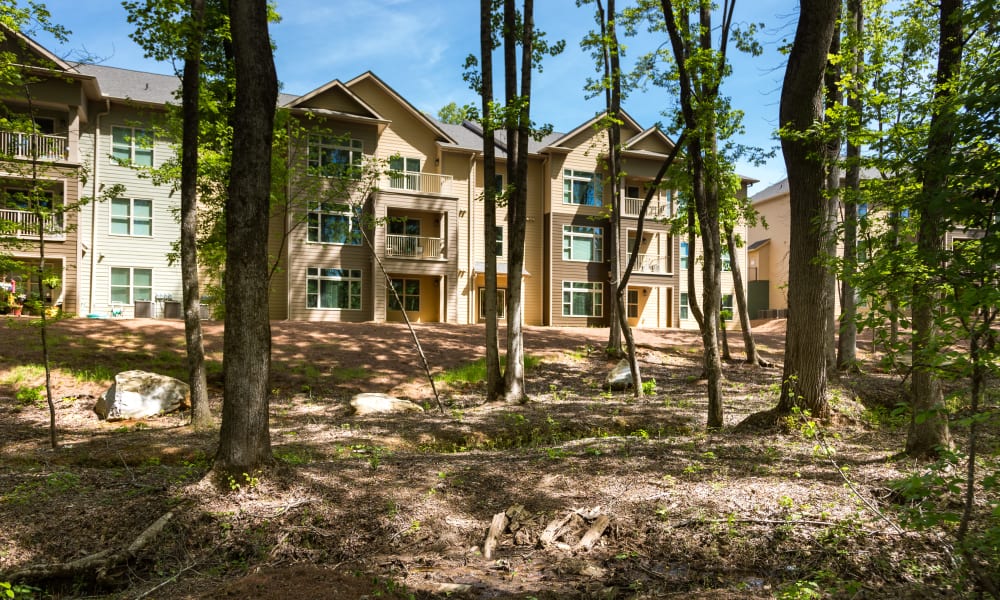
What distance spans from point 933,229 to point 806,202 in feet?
16.1

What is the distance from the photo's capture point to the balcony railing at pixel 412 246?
25.5 meters

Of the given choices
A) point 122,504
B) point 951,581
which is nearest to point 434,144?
point 122,504

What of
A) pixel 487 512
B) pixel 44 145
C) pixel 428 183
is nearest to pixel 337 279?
pixel 428 183

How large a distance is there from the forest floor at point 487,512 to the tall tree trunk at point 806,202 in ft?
2.09

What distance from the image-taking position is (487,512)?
19.7 feet

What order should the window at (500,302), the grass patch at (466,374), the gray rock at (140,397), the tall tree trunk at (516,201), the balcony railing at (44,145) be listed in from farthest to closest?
the window at (500,302)
the balcony railing at (44,145)
the grass patch at (466,374)
the tall tree trunk at (516,201)
the gray rock at (140,397)

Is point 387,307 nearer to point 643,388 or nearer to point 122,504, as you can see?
point 643,388

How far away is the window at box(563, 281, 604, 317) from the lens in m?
28.3

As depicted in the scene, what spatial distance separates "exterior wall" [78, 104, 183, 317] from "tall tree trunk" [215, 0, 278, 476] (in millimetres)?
18589

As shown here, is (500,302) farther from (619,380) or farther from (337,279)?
(619,380)

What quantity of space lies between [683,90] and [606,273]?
2000cm

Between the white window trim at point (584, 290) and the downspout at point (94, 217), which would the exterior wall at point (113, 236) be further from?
the white window trim at point (584, 290)

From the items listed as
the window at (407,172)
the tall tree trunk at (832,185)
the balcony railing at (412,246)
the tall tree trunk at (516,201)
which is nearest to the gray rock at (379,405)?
the tall tree trunk at (516,201)

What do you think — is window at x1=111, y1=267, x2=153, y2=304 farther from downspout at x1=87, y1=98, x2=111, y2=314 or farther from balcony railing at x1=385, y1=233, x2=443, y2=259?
balcony railing at x1=385, y1=233, x2=443, y2=259
